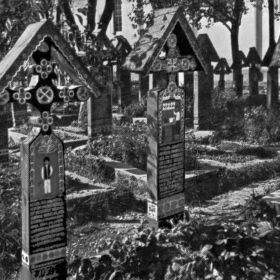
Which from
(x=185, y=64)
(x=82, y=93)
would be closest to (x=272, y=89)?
(x=185, y=64)

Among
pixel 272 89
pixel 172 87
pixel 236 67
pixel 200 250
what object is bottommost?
pixel 200 250

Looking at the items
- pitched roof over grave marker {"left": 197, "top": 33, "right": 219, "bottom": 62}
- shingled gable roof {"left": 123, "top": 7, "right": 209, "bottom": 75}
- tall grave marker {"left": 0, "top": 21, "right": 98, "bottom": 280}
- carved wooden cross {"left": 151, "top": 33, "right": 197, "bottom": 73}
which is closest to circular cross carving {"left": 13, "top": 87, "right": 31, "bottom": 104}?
tall grave marker {"left": 0, "top": 21, "right": 98, "bottom": 280}

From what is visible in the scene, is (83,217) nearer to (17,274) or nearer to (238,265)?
(17,274)

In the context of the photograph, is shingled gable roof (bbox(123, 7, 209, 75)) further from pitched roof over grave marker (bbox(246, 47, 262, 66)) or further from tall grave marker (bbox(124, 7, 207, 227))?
pitched roof over grave marker (bbox(246, 47, 262, 66))

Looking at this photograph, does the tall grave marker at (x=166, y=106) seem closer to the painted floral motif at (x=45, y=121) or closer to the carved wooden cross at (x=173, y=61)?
the carved wooden cross at (x=173, y=61)

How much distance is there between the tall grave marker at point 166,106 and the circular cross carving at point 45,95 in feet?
5.09

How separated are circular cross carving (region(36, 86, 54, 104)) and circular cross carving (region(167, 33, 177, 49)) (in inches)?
79.9

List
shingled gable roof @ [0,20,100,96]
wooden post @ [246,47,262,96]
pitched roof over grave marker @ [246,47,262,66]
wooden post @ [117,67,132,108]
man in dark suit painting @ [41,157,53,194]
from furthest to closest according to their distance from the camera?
1. pitched roof over grave marker @ [246,47,262,66]
2. wooden post @ [246,47,262,96]
3. wooden post @ [117,67,132,108]
4. man in dark suit painting @ [41,157,53,194]
5. shingled gable roof @ [0,20,100,96]

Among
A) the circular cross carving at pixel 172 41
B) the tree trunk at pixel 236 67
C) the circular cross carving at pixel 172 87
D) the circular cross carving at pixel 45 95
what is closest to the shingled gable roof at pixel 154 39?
the circular cross carving at pixel 172 41

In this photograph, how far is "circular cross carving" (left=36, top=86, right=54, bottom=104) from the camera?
486cm

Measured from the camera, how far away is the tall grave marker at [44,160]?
4777 millimetres

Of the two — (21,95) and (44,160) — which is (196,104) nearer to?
(44,160)

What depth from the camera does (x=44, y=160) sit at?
493 cm

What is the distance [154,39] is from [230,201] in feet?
11.1
